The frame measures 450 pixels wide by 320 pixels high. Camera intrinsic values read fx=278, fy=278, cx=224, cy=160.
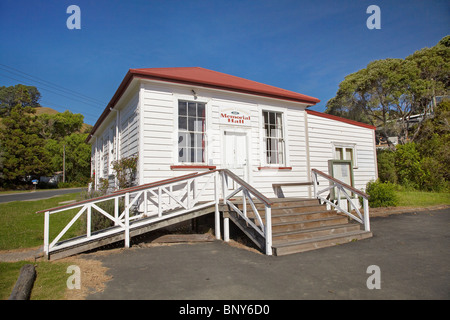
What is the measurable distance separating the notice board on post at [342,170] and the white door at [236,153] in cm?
366

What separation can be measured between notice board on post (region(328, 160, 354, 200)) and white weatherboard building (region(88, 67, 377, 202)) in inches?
1.5

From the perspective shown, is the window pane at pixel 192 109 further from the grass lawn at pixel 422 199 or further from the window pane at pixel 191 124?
the grass lawn at pixel 422 199

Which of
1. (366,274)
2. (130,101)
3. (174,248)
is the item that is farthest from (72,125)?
(366,274)

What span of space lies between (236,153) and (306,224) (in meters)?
3.14

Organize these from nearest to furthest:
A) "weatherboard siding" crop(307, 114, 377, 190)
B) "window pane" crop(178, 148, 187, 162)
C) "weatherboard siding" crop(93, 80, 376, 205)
→ "weatherboard siding" crop(93, 80, 376, 205), "window pane" crop(178, 148, 187, 162), "weatherboard siding" crop(307, 114, 377, 190)

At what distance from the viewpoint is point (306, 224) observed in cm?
666

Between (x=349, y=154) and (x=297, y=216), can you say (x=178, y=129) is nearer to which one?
(x=297, y=216)

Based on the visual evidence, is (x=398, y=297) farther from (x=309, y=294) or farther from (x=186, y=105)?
(x=186, y=105)

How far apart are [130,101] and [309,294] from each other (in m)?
Answer: 7.69

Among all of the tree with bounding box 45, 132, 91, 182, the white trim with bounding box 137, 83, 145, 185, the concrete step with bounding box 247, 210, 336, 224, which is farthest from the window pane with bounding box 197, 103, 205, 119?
the tree with bounding box 45, 132, 91, 182

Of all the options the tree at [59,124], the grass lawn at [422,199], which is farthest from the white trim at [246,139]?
the tree at [59,124]

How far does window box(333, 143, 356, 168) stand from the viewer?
11.4 m

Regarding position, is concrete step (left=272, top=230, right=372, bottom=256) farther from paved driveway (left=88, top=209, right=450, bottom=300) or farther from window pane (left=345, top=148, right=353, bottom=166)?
window pane (left=345, top=148, right=353, bottom=166)

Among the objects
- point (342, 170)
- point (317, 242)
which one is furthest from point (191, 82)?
point (342, 170)
